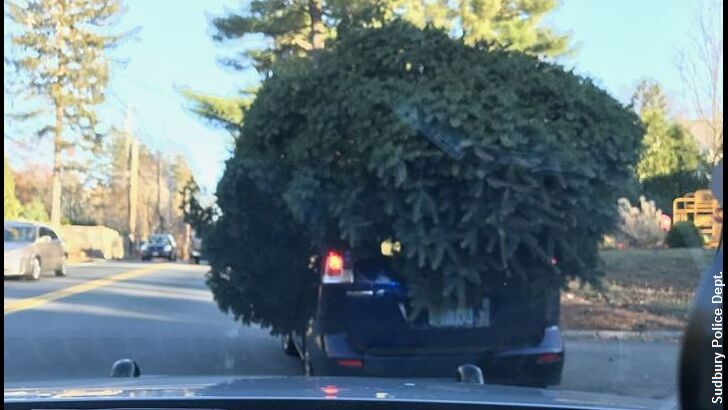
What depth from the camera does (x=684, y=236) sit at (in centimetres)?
857

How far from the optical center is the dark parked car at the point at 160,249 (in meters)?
29.5

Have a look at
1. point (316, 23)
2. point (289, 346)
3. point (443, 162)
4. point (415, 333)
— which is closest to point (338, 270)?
point (415, 333)

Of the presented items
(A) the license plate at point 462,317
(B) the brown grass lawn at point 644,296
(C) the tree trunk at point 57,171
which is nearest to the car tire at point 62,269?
(C) the tree trunk at point 57,171

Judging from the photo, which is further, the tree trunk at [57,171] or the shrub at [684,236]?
the tree trunk at [57,171]

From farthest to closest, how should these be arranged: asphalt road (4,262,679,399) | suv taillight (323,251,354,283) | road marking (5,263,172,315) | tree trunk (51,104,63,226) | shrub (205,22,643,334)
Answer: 1. road marking (5,263,172,315)
2. tree trunk (51,104,63,226)
3. asphalt road (4,262,679,399)
4. suv taillight (323,251,354,283)
5. shrub (205,22,643,334)

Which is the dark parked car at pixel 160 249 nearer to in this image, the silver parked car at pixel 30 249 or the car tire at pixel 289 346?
the silver parked car at pixel 30 249

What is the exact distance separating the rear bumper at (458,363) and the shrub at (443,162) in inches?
14.8

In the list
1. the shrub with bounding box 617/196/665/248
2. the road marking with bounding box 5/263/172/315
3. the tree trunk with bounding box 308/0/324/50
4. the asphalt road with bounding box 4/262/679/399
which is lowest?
the asphalt road with bounding box 4/262/679/399

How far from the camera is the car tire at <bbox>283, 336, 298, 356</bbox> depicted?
341 inches

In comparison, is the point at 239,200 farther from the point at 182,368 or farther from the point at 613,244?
the point at 613,244

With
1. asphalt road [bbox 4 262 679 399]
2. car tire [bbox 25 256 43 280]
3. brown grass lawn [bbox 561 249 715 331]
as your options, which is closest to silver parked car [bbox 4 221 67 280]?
car tire [bbox 25 256 43 280]

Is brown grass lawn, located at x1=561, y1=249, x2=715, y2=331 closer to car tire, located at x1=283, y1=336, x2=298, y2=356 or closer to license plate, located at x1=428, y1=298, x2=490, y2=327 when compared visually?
license plate, located at x1=428, y1=298, x2=490, y2=327

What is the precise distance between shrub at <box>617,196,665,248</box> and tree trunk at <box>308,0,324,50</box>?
2.74m

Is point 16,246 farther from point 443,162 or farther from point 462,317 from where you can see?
point 443,162
